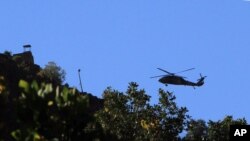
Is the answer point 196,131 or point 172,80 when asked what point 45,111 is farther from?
point 172,80

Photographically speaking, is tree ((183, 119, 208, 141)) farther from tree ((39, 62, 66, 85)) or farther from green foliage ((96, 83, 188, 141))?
tree ((39, 62, 66, 85))

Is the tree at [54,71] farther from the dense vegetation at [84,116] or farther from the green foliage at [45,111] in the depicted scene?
the green foliage at [45,111]

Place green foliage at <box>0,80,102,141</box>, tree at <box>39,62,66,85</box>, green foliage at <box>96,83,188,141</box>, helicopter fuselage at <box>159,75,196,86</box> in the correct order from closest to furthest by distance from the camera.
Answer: green foliage at <box>0,80,102,141</box> < green foliage at <box>96,83,188,141</box> < helicopter fuselage at <box>159,75,196,86</box> < tree at <box>39,62,66,85</box>

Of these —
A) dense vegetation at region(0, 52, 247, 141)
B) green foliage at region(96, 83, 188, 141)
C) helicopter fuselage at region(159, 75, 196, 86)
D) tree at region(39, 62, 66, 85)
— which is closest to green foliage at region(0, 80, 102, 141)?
dense vegetation at region(0, 52, 247, 141)

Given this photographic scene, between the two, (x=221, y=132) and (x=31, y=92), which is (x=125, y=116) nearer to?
(x=221, y=132)

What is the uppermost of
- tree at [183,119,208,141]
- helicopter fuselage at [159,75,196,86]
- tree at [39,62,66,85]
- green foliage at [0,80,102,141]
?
tree at [39,62,66,85]

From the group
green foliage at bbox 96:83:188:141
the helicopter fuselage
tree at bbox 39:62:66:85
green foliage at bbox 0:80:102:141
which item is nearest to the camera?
green foliage at bbox 0:80:102:141

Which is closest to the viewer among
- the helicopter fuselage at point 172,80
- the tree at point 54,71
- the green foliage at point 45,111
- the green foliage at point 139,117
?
the green foliage at point 45,111

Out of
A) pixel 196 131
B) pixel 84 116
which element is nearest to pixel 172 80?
pixel 196 131

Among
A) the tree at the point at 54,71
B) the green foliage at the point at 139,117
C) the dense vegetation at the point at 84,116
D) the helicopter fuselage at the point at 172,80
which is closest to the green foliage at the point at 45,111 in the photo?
the dense vegetation at the point at 84,116
